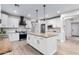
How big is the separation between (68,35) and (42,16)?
78cm

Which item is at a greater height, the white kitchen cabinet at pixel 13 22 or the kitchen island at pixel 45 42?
the white kitchen cabinet at pixel 13 22

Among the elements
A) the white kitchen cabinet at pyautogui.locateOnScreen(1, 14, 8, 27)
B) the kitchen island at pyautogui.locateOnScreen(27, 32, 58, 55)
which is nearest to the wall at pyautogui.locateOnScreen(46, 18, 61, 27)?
the kitchen island at pyautogui.locateOnScreen(27, 32, 58, 55)

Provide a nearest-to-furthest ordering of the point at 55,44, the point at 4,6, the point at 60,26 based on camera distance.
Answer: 1. the point at 4,6
2. the point at 55,44
3. the point at 60,26

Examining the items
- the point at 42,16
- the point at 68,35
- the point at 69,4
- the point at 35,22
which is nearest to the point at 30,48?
the point at 35,22

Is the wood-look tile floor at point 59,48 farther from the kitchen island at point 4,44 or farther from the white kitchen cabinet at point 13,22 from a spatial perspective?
the white kitchen cabinet at point 13,22

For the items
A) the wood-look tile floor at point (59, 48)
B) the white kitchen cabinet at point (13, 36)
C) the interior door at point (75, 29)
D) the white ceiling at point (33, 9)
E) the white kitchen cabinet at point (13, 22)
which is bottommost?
the wood-look tile floor at point (59, 48)

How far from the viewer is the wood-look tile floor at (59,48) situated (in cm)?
173

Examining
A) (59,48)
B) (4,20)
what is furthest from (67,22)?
(4,20)

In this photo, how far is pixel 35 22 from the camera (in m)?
1.80

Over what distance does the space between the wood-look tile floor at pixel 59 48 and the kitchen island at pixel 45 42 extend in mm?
111

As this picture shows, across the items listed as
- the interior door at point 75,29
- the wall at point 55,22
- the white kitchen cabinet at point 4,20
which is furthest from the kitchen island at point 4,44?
the interior door at point 75,29

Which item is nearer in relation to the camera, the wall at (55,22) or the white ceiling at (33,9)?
the white ceiling at (33,9)

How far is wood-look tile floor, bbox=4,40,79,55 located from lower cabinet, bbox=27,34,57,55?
0.10 metres
